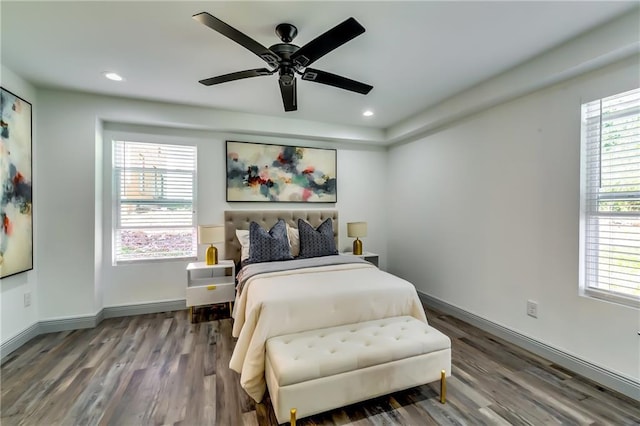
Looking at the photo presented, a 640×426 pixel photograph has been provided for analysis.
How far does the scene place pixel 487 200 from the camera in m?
3.04

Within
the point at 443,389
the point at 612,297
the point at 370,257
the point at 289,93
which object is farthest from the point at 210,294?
the point at 612,297

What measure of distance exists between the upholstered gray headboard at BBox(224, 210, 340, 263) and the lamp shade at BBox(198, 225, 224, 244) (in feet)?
1.25

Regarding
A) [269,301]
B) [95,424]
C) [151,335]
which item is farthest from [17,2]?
[151,335]

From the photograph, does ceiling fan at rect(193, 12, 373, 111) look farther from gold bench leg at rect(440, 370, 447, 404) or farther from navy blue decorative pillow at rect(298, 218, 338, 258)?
gold bench leg at rect(440, 370, 447, 404)

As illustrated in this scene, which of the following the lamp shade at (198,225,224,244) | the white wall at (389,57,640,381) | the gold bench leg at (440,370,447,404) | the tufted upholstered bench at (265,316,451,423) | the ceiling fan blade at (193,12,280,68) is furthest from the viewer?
the lamp shade at (198,225,224,244)

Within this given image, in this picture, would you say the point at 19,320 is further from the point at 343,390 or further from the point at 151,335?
the point at 343,390

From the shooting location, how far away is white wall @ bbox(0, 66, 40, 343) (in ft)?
8.21

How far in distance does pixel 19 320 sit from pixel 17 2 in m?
2.77

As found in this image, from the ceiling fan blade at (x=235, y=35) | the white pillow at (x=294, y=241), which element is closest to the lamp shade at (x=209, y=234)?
the white pillow at (x=294, y=241)

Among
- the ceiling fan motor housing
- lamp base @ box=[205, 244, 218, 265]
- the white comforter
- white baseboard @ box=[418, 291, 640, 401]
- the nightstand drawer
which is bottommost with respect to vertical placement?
white baseboard @ box=[418, 291, 640, 401]

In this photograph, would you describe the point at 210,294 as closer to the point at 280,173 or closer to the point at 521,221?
the point at 280,173

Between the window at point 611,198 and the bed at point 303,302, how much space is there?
1.41 metres

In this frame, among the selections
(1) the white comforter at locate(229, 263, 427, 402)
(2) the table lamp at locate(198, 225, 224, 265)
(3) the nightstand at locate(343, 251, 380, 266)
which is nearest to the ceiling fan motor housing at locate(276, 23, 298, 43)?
(1) the white comforter at locate(229, 263, 427, 402)

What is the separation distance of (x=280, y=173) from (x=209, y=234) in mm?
1381
